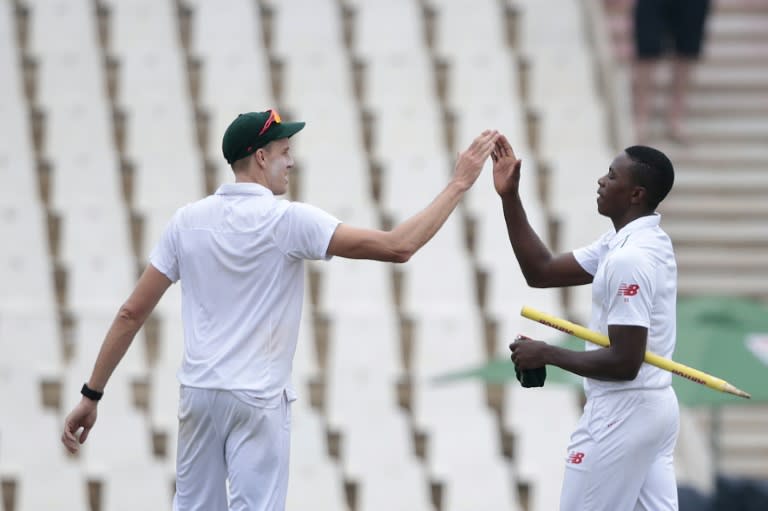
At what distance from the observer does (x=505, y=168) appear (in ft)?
15.4

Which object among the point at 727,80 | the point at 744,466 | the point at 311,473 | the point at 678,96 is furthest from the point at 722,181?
the point at 311,473

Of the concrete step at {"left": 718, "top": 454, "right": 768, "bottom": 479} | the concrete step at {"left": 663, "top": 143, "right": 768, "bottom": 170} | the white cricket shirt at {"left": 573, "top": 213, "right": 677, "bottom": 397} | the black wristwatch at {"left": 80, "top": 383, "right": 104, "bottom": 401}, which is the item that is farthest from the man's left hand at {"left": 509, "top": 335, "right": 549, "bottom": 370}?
the concrete step at {"left": 663, "top": 143, "right": 768, "bottom": 170}

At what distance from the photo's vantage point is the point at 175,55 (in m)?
11.2

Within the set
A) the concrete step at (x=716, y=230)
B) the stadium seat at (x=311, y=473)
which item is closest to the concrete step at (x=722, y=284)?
the concrete step at (x=716, y=230)

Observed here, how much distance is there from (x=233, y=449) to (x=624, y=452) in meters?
1.07

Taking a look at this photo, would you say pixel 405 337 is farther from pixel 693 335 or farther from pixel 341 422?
pixel 693 335

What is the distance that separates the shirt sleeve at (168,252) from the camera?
446 cm

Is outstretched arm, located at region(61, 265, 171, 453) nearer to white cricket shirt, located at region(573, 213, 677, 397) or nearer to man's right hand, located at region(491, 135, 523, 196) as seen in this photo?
man's right hand, located at region(491, 135, 523, 196)

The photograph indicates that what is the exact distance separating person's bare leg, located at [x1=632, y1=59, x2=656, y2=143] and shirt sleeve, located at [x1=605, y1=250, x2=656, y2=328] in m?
6.67

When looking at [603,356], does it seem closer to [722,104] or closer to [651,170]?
[651,170]

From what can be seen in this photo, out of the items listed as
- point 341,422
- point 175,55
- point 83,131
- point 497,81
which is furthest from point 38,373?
point 497,81

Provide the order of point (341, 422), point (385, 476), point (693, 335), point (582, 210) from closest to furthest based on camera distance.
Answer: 1. point (693, 335)
2. point (385, 476)
3. point (341, 422)
4. point (582, 210)

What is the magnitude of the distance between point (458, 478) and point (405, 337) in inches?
63.1

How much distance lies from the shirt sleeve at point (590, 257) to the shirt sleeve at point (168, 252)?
1.17 metres
